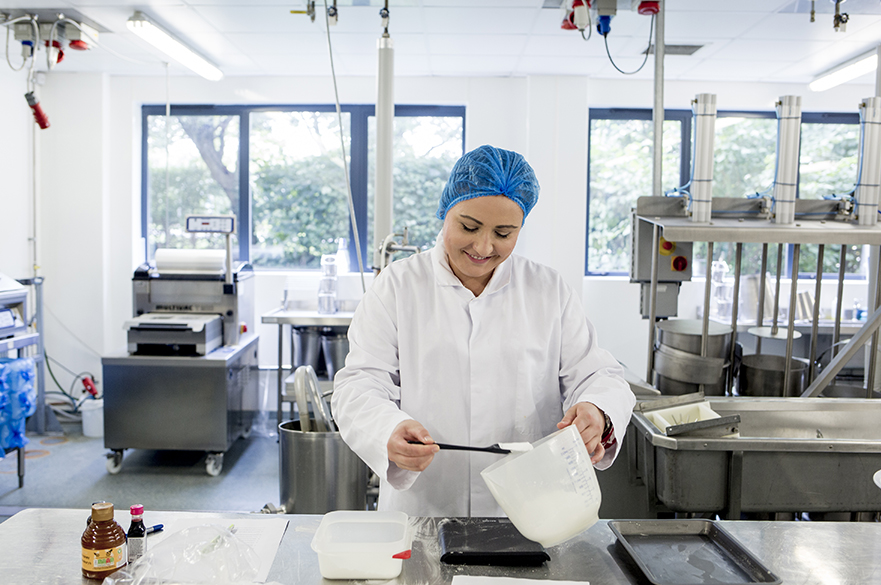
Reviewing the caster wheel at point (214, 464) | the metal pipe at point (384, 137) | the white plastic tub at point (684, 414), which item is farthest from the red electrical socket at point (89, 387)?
the white plastic tub at point (684, 414)

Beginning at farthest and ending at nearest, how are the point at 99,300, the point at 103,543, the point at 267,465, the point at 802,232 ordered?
1. the point at 99,300
2. the point at 267,465
3. the point at 802,232
4. the point at 103,543

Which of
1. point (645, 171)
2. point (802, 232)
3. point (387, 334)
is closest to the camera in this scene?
point (387, 334)

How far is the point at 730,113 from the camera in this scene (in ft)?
15.7

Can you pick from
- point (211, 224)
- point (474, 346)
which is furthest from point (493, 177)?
point (211, 224)

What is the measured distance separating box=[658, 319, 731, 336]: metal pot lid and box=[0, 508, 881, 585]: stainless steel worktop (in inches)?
42.6

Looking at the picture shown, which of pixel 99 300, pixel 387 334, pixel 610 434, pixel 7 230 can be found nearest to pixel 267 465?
pixel 99 300

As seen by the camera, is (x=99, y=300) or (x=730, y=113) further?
(x=730, y=113)

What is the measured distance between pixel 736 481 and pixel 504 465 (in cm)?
101

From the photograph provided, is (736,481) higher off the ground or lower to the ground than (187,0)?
lower

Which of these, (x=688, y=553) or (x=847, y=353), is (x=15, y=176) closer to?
(x=688, y=553)

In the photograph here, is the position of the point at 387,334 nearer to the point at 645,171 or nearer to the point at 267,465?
the point at 267,465

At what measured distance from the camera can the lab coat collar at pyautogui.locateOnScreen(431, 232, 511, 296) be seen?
140 cm

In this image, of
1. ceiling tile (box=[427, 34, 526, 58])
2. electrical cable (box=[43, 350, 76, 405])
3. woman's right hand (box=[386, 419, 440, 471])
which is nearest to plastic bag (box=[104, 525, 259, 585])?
woman's right hand (box=[386, 419, 440, 471])

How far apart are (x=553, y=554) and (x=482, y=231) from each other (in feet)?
2.04
